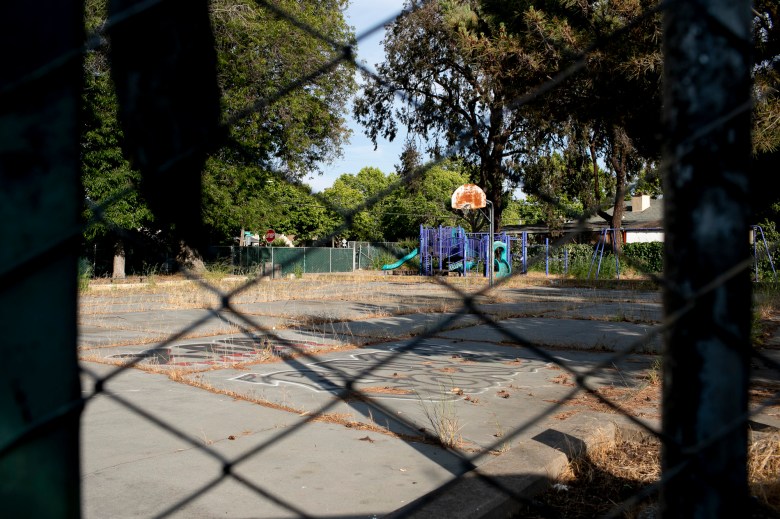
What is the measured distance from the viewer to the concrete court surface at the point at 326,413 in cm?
225

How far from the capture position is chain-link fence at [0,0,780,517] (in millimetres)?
531

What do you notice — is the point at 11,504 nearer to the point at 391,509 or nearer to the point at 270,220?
the point at 391,509

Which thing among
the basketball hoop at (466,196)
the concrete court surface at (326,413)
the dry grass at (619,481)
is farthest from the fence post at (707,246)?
the basketball hoop at (466,196)

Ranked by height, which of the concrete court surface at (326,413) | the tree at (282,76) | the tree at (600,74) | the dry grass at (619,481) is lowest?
the concrete court surface at (326,413)

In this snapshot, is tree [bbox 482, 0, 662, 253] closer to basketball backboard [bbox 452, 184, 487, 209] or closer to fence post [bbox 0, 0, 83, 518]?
fence post [bbox 0, 0, 83, 518]

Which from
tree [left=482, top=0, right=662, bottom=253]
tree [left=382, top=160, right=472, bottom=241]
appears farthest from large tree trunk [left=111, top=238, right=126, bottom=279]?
tree [left=482, top=0, right=662, bottom=253]

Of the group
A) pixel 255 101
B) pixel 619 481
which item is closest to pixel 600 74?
pixel 619 481

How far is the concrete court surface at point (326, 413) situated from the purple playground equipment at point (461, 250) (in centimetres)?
1461

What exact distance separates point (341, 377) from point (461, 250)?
64.8 feet

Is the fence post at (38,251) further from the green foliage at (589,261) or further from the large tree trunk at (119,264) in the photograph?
the large tree trunk at (119,264)

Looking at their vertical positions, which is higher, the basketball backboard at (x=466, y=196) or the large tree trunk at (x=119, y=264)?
the basketball backboard at (x=466, y=196)

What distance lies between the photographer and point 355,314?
946 centimetres

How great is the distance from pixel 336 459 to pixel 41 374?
2401mm

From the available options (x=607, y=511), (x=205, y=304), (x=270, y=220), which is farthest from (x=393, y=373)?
(x=270, y=220)
